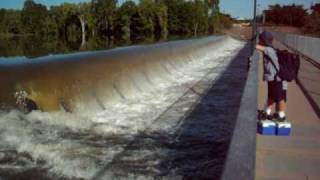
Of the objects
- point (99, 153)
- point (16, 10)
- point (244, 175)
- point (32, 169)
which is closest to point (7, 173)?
point (32, 169)

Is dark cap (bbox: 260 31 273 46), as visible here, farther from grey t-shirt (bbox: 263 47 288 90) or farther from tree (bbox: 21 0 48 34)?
tree (bbox: 21 0 48 34)

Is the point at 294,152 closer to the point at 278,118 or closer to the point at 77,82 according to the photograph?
the point at 278,118

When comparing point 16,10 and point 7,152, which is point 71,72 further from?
point 16,10

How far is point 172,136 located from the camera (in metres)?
10.9

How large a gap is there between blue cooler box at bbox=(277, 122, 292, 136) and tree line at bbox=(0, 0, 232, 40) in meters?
73.0

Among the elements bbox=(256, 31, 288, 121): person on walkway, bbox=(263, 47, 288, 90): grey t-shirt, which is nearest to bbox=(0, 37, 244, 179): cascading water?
bbox=(256, 31, 288, 121): person on walkway

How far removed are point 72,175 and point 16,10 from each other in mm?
80088

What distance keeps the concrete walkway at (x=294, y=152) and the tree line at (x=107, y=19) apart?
236 feet

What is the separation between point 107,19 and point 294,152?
92.6m

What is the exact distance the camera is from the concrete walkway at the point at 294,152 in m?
6.05

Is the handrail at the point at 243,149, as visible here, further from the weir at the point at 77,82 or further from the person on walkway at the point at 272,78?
the weir at the point at 77,82

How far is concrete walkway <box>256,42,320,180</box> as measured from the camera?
6.05 m

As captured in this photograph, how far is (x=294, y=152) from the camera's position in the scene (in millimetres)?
6996

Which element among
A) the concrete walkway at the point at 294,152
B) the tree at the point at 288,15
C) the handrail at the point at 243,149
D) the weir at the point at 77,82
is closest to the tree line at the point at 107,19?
the tree at the point at 288,15
